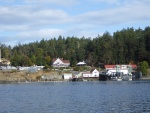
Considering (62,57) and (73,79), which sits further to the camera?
(62,57)

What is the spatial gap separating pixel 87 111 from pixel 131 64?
12228 centimetres

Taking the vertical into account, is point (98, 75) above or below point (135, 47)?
below

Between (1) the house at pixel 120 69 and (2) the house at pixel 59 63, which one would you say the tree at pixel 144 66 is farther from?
(2) the house at pixel 59 63

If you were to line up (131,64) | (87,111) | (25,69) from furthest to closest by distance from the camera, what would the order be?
1. (131,64)
2. (25,69)
3. (87,111)

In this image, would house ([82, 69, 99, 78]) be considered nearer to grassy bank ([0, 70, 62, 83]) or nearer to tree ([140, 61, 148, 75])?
grassy bank ([0, 70, 62, 83])

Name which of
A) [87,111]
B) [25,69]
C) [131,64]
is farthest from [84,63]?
[87,111]

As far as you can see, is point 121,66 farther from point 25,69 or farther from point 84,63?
point 25,69

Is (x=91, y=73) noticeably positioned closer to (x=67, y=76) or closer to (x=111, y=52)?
(x=67, y=76)

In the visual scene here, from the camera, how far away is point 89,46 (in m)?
183

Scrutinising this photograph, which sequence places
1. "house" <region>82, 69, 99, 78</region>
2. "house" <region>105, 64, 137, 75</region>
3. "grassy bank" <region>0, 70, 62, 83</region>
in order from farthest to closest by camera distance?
"house" <region>105, 64, 137, 75</region>
"house" <region>82, 69, 99, 78</region>
"grassy bank" <region>0, 70, 62, 83</region>

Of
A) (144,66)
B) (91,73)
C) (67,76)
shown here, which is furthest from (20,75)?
(144,66)

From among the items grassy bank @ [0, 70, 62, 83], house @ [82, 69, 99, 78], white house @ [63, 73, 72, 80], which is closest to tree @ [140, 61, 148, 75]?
house @ [82, 69, 99, 78]

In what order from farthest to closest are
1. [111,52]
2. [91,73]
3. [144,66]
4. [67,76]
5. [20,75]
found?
[111,52] < [91,73] < [67,76] < [144,66] < [20,75]

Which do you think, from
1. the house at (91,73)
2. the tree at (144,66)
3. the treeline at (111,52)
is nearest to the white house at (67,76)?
the house at (91,73)
